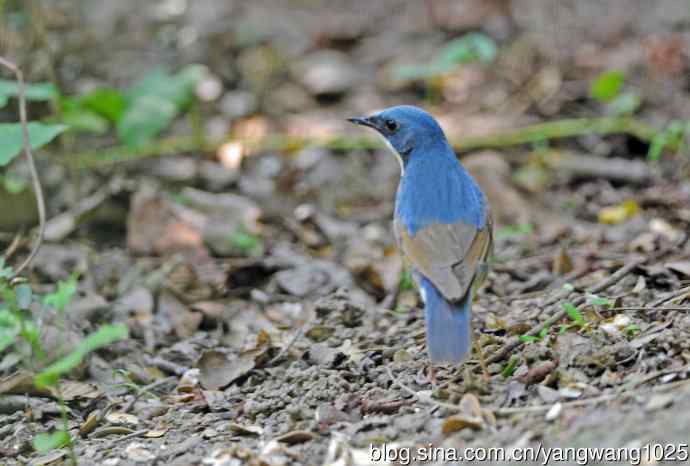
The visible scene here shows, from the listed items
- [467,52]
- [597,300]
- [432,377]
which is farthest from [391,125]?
[467,52]

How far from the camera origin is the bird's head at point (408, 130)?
5.21m

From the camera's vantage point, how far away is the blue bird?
13.2ft

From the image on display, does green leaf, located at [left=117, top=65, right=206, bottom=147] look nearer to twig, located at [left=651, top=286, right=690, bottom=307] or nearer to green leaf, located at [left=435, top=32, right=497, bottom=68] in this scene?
green leaf, located at [left=435, top=32, right=497, bottom=68]

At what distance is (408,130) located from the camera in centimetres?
525

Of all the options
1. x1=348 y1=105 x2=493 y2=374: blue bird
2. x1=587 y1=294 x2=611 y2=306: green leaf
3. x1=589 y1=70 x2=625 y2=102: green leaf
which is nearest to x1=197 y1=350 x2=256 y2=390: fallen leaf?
x1=348 y1=105 x2=493 y2=374: blue bird

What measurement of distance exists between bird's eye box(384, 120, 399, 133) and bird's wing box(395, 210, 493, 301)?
0.69m

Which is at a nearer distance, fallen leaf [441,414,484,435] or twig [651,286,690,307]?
fallen leaf [441,414,484,435]

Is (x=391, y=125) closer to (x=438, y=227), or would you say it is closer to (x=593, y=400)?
(x=438, y=227)

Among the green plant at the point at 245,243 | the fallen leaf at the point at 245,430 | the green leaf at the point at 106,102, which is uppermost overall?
the green leaf at the point at 106,102

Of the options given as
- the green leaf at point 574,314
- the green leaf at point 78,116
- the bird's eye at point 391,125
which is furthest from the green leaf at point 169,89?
the green leaf at point 574,314

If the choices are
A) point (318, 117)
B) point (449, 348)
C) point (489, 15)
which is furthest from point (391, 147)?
point (489, 15)

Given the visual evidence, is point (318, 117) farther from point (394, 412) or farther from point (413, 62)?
point (394, 412)

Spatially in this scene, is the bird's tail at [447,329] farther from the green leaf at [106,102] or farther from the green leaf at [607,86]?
the green leaf at [607,86]

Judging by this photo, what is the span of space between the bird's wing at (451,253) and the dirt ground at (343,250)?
1.17ft
